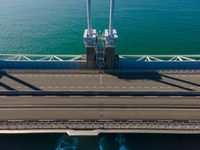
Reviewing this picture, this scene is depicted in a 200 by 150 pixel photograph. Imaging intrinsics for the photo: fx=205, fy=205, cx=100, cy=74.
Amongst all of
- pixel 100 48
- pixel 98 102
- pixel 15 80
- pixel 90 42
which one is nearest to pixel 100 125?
pixel 98 102

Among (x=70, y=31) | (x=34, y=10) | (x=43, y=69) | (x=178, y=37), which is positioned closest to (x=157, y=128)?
(x=43, y=69)

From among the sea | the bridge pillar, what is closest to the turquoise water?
the sea

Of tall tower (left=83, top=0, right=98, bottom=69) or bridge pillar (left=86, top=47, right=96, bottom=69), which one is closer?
tall tower (left=83, top=0, right=98, bottom=69)

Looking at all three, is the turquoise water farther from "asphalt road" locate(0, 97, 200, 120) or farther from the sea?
"asphalt road" locate(0, 97, 200, 120)

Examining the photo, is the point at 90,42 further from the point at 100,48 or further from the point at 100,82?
the point at 100,82

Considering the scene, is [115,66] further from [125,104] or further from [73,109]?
[73,109]
